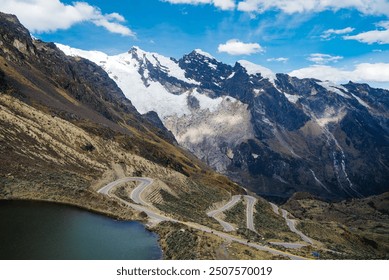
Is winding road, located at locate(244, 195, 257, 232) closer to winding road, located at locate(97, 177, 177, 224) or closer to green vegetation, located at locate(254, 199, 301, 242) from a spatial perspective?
green vegetation, located at locate(254, 199, 301, 242)

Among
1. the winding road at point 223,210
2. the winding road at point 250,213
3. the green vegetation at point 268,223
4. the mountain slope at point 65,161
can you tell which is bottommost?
the green vegetation at point 268,223

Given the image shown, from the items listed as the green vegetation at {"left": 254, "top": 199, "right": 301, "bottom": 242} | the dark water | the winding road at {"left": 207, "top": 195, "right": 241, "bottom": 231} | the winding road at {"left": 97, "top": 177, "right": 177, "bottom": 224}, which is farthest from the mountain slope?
the green vegetation at {"left": 254, "top": 199, "right": 301, "bottom": 242}

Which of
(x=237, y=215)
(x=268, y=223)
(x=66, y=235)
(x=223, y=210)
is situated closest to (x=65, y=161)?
(x=223, y=210)

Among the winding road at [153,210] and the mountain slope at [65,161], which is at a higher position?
the mountain slope at [65,161]

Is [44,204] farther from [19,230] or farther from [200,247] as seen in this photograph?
[200,247]

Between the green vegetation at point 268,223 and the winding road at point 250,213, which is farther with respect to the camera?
the winding road at point 250,213

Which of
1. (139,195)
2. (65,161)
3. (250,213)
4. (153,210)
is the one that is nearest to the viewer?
(153,210)

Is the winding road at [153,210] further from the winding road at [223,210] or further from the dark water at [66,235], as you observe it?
the dark water at [66,235]

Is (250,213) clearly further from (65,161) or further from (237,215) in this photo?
(65,161)

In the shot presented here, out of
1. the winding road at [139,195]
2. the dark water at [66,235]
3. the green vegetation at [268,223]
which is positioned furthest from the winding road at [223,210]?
the dark water at [66,235]
